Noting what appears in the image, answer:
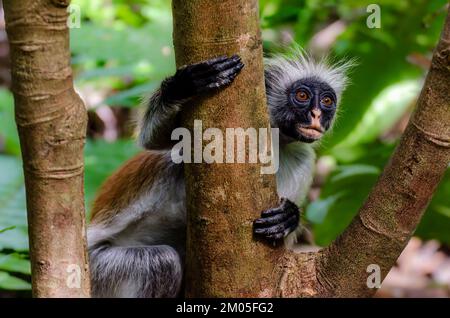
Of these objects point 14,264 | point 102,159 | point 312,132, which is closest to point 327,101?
point 312,132

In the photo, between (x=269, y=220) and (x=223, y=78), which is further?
(x=269, y=220)

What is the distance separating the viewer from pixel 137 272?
5094mm

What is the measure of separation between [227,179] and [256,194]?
0.70ft

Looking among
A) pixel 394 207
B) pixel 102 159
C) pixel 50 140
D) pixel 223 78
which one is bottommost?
pixel 102 159

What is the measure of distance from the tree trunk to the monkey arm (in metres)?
0.06

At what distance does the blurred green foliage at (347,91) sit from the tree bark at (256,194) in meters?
2.24

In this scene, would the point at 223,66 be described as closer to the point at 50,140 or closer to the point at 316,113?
the point at 50,140

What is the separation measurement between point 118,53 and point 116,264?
8.27ft

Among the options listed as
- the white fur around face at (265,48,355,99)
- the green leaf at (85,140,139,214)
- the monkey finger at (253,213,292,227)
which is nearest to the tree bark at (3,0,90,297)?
the monkey finger at (253,213,292,227)

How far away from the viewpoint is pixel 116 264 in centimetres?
520

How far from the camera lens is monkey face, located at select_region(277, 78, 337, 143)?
5059mm

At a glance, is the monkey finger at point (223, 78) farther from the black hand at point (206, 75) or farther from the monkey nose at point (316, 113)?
the monkey nose at point (316, 113)

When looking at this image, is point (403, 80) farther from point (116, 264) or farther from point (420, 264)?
point (116, 264)
